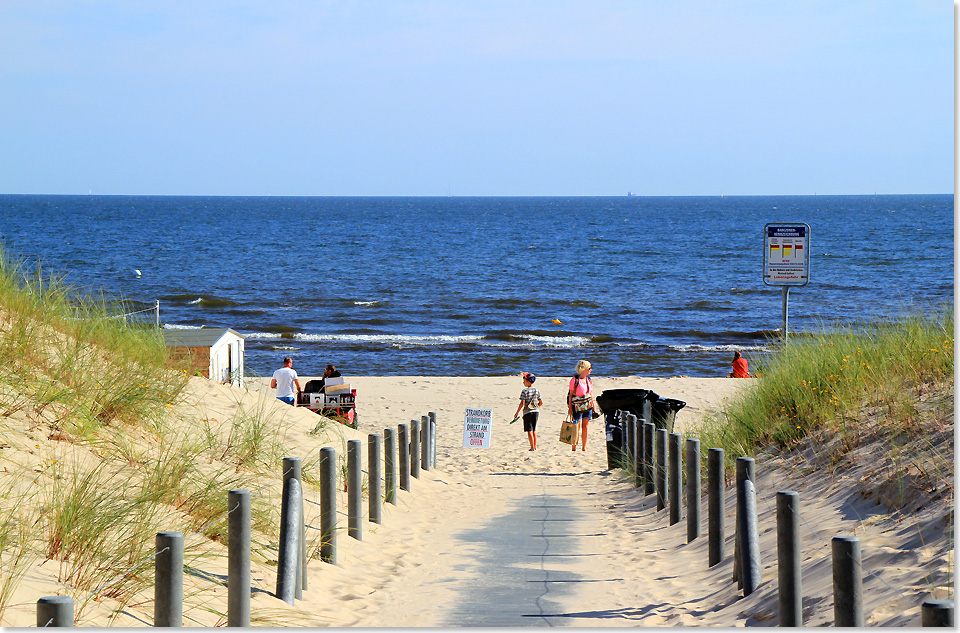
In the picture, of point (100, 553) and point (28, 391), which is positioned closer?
point (100, 553)

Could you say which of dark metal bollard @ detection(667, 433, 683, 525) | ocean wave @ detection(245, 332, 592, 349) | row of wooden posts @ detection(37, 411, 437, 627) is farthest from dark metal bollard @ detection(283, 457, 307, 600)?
ocean wave @ detection(245, 332, 592, 349)

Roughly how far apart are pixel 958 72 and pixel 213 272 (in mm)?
56001

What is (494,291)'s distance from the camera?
49.6 meters

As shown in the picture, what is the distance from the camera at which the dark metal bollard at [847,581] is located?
4.03 m

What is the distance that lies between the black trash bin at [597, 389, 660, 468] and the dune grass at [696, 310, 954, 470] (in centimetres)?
258

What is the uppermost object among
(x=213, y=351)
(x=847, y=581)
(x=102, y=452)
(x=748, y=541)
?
(x=213, y=351)

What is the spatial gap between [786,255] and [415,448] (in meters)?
6.02

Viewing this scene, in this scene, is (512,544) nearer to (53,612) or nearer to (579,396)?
(53,612)

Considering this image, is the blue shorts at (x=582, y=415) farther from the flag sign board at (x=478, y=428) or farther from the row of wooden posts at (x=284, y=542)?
the row of wooden posts at (x=284, y=542)

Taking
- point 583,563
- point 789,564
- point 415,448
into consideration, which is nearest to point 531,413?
point 415,448

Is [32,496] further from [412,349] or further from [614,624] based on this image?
[412,349]

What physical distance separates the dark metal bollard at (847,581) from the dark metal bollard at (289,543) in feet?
10.7

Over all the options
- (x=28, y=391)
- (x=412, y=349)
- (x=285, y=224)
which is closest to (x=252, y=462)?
(x=28, y=391)

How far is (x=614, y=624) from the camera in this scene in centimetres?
543
